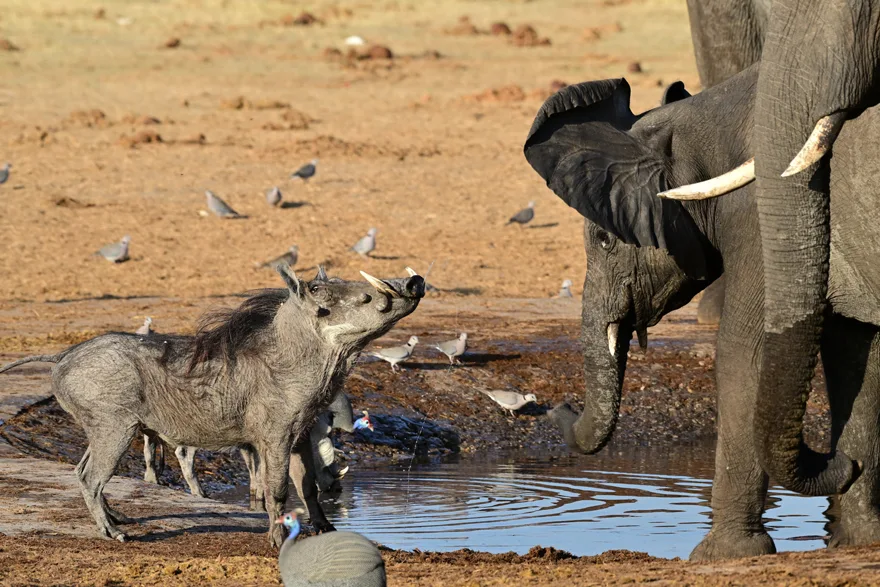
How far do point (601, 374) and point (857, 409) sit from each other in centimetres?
120

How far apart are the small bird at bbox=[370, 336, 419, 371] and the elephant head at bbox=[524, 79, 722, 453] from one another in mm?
3814

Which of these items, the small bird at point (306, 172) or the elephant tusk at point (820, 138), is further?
the small bird at point (306, 172)

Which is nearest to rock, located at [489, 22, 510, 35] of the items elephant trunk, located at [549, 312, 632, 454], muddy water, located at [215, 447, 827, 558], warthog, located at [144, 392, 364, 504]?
muddy water, located at [215, 447, 827, 558]

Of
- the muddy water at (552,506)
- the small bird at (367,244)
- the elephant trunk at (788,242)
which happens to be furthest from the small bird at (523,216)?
the elephant trunk at (788,242)

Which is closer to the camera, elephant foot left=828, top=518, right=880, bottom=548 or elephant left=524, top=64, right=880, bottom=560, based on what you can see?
elephant left=524, top=64, right=880, bottom=560

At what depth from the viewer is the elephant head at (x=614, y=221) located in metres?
7.15

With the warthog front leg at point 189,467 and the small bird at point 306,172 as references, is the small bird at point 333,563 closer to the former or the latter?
the warthog front leg at point 189,467

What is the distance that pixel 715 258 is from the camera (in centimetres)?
727

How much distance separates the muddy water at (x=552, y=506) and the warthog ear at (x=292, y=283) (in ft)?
4.99

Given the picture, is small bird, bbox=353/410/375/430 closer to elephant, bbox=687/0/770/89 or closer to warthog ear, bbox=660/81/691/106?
warthog ear, bbox=660/81/691/106

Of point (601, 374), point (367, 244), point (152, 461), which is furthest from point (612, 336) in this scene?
point (367, 244)

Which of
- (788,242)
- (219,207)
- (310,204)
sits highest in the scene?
(310,204)

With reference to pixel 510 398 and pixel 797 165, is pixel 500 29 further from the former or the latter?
pixel 797 165

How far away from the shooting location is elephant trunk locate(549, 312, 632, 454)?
7504 millimetres
